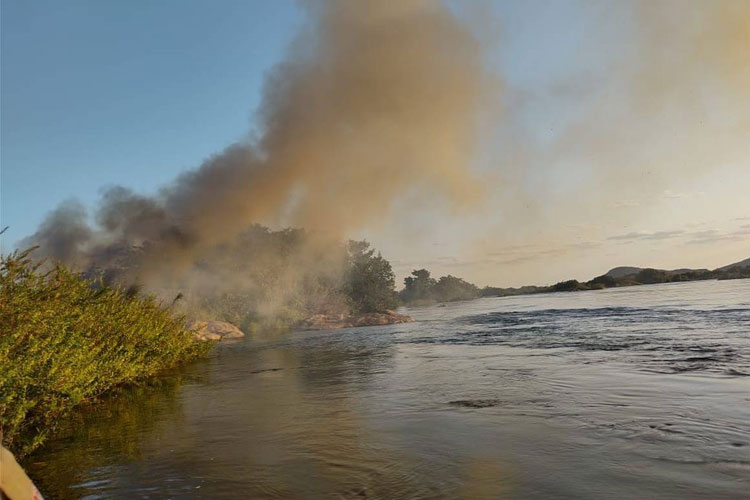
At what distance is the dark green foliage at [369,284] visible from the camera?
64.6 metres

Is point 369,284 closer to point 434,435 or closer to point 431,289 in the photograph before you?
point 434,435

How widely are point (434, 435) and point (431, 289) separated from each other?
14334 cm

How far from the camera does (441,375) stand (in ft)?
39.1

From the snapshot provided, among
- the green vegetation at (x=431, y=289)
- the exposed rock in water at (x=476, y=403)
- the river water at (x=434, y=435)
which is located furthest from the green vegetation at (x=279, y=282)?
the green vegetation at (x=431, y=289)

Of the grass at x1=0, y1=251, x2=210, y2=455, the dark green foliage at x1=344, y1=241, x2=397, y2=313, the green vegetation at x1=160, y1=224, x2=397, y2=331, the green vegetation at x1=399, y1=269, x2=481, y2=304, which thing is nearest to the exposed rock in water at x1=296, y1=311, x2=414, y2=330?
the green vegetation at x1=160, y1=224, x2=397, y2=331

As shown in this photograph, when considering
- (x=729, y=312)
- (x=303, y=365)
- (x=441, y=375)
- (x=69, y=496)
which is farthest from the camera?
(x=729, y=312)

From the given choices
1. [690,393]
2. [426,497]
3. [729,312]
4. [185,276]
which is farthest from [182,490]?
[185,276]

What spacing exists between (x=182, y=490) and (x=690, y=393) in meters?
7.61

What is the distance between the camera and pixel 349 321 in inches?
1893

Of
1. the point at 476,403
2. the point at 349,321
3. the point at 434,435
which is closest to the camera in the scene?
the point at 434,435

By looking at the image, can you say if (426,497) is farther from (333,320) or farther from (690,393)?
(333,320)

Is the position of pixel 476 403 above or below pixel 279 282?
below

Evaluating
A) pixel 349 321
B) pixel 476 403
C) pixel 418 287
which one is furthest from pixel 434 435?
pixel 418 287

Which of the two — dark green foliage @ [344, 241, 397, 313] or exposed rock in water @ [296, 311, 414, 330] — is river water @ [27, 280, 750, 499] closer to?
exposed rock in water @ [296, 311, 414, 330]
